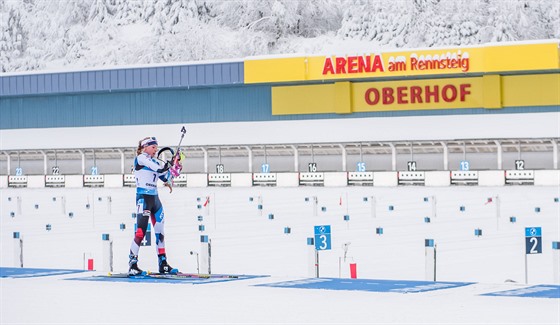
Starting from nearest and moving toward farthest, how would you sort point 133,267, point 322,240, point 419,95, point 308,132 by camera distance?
1. point 133,267
2. point 322,240
3. point 419,95
4. point 308,132

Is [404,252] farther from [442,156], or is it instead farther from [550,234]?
[442,156]

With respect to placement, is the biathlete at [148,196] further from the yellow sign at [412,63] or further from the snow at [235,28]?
the snow at [235,28]

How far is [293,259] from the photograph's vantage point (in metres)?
23.2

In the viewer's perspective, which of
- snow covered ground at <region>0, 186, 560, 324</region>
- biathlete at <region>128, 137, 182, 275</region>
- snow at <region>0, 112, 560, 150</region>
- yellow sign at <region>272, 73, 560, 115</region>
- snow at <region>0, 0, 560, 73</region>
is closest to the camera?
snow covered ground at <region>0, 186, 560, 324</region>

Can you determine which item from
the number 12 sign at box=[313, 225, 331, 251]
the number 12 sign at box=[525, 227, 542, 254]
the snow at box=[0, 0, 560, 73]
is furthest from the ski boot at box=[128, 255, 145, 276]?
the snow at box=[0, 0, 560, 73]

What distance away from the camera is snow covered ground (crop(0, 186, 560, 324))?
45.1ft

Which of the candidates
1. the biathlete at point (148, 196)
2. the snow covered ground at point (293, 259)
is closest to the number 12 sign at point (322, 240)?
the snow covered ground at point (293, 259)

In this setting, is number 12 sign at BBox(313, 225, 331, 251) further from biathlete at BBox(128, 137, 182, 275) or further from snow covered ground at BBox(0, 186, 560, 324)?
biathlete at BBox(128, 137, 182, 275)

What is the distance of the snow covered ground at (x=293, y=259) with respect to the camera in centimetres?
1373

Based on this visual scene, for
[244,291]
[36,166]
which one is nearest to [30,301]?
[244,291]

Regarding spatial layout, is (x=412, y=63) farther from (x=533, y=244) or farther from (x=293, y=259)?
(x=533, y=244)

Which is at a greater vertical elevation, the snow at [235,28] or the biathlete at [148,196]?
the snow at [235,28]

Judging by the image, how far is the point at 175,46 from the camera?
407 feet

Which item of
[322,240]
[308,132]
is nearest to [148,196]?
[322,240]
